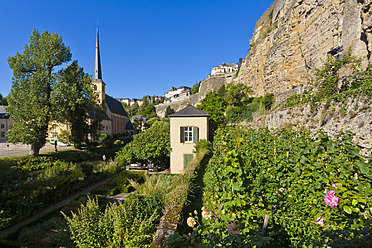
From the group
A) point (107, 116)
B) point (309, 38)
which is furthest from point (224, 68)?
point (309, 38)

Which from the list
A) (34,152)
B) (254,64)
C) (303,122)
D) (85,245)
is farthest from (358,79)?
(254,64)

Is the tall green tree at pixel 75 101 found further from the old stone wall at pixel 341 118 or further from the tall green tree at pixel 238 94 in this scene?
the tall green tree at pixel 238 94

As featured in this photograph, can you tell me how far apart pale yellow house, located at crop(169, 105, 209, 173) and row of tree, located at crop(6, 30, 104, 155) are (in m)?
13.0

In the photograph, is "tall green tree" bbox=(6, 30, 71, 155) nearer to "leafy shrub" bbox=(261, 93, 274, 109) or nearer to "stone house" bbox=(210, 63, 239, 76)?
"leafy shrub" bbox=(261, 93, 274, 109)

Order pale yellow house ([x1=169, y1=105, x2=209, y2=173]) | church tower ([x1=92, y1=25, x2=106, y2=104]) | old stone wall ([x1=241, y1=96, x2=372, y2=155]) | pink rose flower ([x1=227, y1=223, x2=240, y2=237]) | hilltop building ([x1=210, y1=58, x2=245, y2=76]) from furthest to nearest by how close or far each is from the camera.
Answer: hilltop building ([x1=210, y1=58, x2=245, y2=76])
church tower ([x1=92, y1=25, x2=106, y2=104])
pale yellow house ([x1=169, y1=105, x2=209, y2=173])
old stone wall ([x1=241, y1=96, x2=372, y2=155])
pink rose flower ([x1=227, y1=223, x2=240, y2=237])

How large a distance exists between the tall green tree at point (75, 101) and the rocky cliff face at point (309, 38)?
23.0 metres

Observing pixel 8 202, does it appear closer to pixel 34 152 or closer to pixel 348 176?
pixel 348 176

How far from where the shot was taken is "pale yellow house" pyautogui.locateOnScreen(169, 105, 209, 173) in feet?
47.5

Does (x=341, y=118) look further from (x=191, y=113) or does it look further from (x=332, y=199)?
(x=191, y=113)

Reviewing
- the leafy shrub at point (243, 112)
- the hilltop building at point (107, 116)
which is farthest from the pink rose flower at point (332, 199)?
the hilltop building at point (107, 116)

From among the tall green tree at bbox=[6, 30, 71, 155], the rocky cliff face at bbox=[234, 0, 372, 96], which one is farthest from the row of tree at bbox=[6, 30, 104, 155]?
the rocky cliff face at bbox=[234, 0, 372, 96]

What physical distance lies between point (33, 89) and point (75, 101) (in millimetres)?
3988

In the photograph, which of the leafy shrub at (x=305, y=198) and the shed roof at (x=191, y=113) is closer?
the leafy shrub at (x=305, y=198)

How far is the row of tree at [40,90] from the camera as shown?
668 inches
